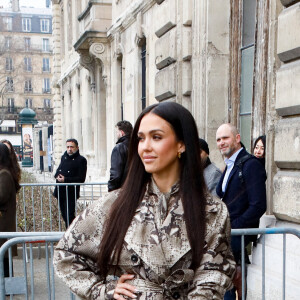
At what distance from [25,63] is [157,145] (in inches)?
2691

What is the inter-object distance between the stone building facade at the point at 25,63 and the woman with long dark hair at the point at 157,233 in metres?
59.5

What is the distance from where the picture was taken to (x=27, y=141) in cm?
2973

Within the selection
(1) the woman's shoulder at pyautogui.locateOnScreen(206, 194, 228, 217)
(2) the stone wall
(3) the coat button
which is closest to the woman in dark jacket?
(2) the stone wall

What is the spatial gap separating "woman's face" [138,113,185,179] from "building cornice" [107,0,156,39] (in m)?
7.48

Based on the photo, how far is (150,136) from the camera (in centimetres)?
190

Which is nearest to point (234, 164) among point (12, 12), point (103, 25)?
point (103, 25)

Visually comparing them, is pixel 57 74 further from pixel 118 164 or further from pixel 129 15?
pixel 118 164

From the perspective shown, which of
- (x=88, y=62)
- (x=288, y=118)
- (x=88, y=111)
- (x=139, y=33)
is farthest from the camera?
(x=88, y=111)

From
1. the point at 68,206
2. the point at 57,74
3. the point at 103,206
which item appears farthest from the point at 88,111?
the point at 103,206

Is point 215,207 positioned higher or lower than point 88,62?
lower

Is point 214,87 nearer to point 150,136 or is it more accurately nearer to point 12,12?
point 150,136

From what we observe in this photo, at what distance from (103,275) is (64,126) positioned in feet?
72.1

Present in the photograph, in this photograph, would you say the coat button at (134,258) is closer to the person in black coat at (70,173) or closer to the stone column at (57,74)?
the person in black coat at (70,173)

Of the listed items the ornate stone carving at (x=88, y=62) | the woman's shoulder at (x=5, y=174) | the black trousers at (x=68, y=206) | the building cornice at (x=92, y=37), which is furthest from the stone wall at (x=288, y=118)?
the ornate stone carving at (x=88, y=62)
